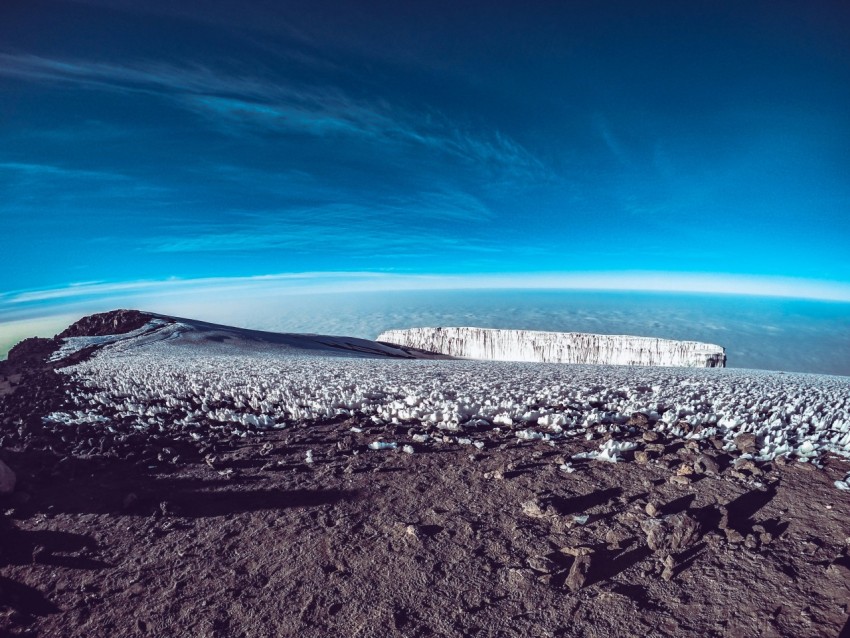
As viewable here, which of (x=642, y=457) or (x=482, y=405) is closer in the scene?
(x=642, y=457)

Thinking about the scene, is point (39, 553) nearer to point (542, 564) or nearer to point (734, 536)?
point (542, 564)

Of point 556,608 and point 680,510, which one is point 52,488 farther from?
point 680,510

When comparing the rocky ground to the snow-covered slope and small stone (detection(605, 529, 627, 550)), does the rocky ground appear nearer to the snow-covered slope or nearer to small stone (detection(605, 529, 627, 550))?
small stone (detection(605, 529, 627, 550))

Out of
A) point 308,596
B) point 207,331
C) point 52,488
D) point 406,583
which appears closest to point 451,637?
point 406,583

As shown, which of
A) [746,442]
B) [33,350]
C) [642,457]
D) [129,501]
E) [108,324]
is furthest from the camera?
[108,324]

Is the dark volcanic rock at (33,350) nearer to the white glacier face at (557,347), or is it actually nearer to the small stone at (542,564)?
the small stone at (542,564)

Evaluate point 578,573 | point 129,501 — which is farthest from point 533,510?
point 129,501

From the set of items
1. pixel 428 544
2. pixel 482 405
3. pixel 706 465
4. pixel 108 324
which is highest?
pixel 108 324
